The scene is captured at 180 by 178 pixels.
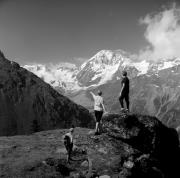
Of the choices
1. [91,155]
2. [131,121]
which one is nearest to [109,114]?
[131,121]

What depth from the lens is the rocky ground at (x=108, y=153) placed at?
919 inches

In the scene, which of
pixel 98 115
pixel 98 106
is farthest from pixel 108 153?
pixel 98 106

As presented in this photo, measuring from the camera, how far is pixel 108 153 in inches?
1072

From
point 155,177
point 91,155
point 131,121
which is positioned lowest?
point 155,177

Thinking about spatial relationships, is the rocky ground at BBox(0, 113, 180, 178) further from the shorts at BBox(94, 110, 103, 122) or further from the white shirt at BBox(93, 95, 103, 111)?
the white shirt at BBox(93, 95, 103, 111)

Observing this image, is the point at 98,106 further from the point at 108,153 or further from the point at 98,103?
the point at 108,153

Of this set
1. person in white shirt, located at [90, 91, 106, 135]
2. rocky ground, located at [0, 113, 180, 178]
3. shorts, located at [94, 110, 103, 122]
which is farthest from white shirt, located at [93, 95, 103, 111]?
rocky ground, located at [0, 113, 180, 178]

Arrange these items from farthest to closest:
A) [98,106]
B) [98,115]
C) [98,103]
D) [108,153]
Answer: [98,115] < [98,106] < [98,103] < [108,153]

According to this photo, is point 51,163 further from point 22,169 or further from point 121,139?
point 121,139

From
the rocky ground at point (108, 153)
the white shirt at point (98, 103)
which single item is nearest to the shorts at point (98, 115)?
the white shirt at point (98, 103)

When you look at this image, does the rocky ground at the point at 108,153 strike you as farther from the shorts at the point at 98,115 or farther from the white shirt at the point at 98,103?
the white shirt at the point at 98,103

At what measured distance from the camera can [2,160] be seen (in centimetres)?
2444

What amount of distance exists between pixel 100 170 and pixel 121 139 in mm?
5388

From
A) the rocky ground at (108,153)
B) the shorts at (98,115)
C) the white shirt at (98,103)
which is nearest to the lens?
the rocky ground at (108,153)
